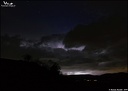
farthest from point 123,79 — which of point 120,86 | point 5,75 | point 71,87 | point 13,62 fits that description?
point 5,75

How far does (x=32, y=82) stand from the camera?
9500 centimetres

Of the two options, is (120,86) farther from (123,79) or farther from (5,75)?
(5,75)

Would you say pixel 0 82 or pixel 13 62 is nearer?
pixel 0 82

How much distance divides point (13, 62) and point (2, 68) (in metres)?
11.1

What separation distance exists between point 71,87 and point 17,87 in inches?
841

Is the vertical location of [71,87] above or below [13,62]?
below

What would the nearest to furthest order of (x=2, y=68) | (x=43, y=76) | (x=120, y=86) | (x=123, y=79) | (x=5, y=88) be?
1. (x=5, y=88)
2. (x=2, y=68)
3. (x=43, y=76)
4. (x=120, y=86)
5. (x=123, y=79)

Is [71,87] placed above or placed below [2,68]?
below

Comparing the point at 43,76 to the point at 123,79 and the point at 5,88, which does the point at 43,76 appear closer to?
the point at 5,88

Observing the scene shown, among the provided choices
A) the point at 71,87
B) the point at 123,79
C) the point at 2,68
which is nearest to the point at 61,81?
the point at 71,87

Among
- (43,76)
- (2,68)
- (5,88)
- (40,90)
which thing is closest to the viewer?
(5,88)

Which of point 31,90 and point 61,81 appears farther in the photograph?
point 61,81

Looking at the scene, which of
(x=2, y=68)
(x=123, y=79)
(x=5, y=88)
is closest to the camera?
(x=5, y=88)

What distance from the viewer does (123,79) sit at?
14862 centimetres
